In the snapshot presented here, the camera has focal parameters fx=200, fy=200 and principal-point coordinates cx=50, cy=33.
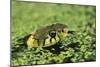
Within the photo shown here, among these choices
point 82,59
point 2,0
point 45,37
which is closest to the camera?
point 2,0

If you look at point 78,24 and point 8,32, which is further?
point 78,24

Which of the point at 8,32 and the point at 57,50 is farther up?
the point at 8,32

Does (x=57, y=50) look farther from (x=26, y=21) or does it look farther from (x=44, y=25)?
(x=26, y=21)

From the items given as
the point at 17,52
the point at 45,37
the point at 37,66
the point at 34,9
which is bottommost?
the point at 37,66

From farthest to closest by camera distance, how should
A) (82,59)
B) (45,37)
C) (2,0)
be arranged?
(82,59)
(45,37)
(2,0)

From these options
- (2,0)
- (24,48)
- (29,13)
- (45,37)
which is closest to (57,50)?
(45,37)
